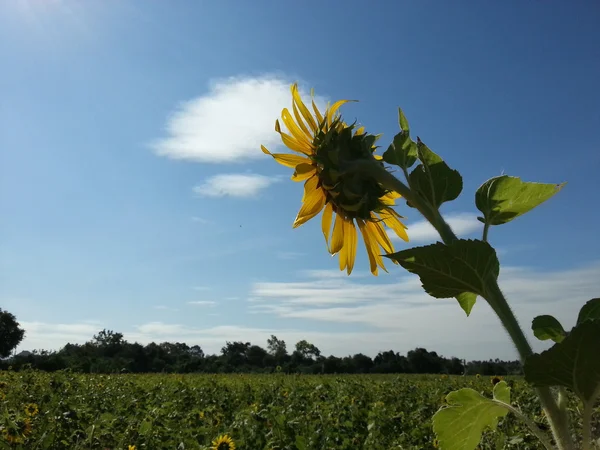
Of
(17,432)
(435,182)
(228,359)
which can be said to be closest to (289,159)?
(435,182)

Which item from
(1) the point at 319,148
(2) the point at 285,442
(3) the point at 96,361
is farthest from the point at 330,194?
(3) the point at 96,361

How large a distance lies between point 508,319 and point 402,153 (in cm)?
33

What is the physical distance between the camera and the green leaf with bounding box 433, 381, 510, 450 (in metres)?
0.85

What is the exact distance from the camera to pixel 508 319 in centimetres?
77

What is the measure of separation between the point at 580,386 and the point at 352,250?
67 cm

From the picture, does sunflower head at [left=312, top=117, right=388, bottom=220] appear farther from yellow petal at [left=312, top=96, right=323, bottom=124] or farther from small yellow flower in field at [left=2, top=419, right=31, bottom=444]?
small yellow flower in field at [left=2, top=419, right=31, bottom=444]

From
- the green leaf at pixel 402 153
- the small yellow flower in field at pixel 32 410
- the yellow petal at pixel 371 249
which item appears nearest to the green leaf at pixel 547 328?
the green leaf at pixel 402 153

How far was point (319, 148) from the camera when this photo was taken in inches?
45.2

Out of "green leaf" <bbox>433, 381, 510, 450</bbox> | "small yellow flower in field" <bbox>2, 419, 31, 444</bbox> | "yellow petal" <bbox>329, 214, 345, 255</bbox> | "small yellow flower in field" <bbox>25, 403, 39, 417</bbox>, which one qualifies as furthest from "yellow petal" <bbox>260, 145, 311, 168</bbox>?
"small yellow flower in field" <bbox>25, 403, 39, 417</bbox>

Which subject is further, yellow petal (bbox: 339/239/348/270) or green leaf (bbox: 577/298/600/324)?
yellow petal (bbox: 339/239/348/270)

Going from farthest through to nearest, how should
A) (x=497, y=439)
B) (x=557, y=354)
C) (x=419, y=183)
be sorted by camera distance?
(x=497, y=439)
(x=419, y=183)
(x=557, y=354)

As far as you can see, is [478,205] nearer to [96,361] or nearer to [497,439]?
[497,439]

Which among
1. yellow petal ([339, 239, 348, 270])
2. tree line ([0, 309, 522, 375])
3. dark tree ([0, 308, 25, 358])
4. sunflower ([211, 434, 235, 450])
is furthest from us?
dark tree ([0, 308, 25, 358])

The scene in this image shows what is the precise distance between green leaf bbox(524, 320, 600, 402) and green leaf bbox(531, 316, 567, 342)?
10 centimetres
